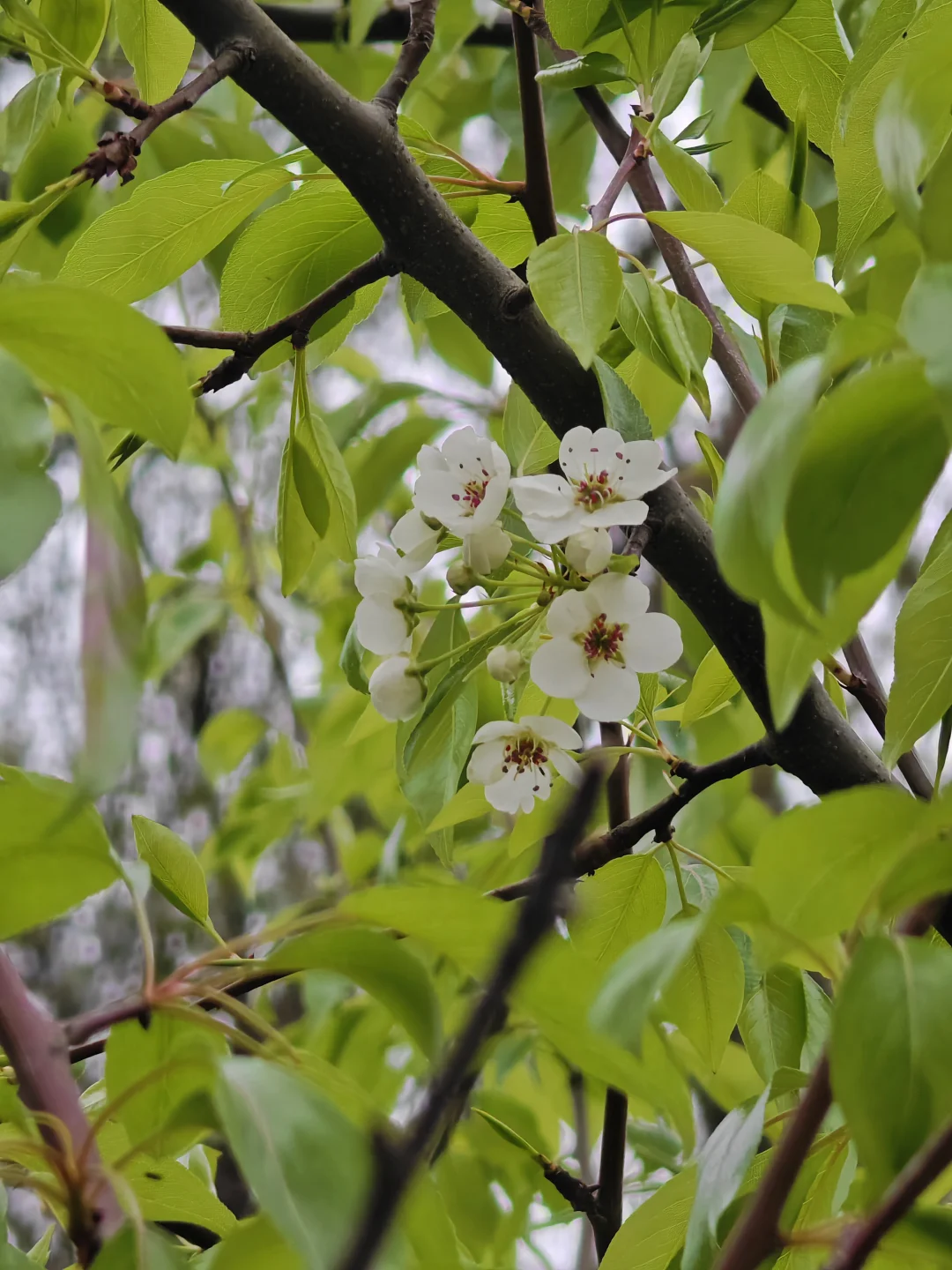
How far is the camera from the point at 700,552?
368 millimetres

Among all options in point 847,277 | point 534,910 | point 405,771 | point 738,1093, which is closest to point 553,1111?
point 738,1093

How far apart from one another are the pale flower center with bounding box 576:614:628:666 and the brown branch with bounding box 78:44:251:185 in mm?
191

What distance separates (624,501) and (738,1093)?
1.60 feet

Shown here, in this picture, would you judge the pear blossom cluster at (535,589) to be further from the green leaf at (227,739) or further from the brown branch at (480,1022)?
the green leaf at (227,739)

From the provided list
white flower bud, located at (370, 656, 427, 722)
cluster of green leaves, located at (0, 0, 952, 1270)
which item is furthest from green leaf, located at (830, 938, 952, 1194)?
white flower bud, located at (370, 656, 427, 722)

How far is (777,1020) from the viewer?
0.40m

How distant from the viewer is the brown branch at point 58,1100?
0.25 metres

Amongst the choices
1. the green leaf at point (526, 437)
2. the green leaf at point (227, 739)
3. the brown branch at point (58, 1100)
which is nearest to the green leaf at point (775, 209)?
the green leaf at point (526, 437)

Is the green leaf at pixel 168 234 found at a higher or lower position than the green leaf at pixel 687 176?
higher

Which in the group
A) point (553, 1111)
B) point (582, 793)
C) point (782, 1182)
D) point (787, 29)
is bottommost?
point (553, 1111)

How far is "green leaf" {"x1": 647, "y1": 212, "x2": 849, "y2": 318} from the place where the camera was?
1.02 ft

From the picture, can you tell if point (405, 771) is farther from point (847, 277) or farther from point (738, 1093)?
point (738, 1093)

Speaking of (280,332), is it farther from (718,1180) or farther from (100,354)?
(718,1180)

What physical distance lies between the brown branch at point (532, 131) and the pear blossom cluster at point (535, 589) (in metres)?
0.08
